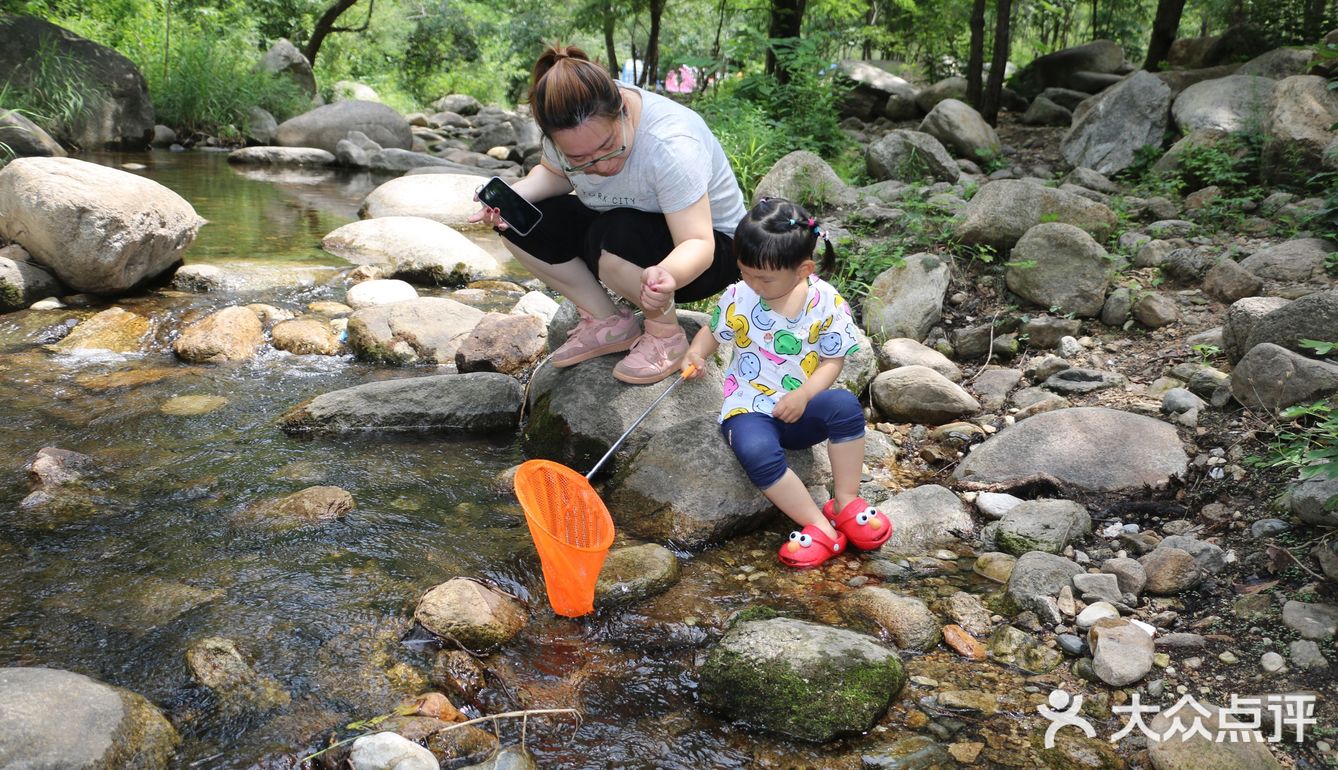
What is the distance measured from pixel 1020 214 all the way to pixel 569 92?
326 cm

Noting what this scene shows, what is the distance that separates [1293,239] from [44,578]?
5554mm

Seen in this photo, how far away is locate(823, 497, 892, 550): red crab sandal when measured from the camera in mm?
2988

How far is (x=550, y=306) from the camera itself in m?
5.71

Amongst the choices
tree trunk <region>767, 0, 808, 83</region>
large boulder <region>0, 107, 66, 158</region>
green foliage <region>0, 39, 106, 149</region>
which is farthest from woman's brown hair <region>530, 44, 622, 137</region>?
green foliage <region>0, 39, 106, 149</region>

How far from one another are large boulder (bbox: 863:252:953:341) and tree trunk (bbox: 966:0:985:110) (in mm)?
5514

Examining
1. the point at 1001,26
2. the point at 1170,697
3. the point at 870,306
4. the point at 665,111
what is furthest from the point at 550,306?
the point at 1001,26

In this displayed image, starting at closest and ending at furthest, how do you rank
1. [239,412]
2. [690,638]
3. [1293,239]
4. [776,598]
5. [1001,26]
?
[690,638]
[776,598]
[239,412]
[1293,239]
[1001,26]

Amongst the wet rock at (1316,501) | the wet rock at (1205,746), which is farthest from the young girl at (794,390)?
the wet rock at (1316,501)

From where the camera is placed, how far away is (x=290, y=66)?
56.8 ft

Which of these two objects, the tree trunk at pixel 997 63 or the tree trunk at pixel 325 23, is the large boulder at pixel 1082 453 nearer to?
the tree trunk at pixel 997 63

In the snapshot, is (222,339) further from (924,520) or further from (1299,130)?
(1299,130)

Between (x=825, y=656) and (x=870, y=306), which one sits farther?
(x=870, y=306)

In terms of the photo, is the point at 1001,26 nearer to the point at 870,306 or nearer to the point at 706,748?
the point at 870,306

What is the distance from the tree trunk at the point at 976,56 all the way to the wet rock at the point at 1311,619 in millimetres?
8387
